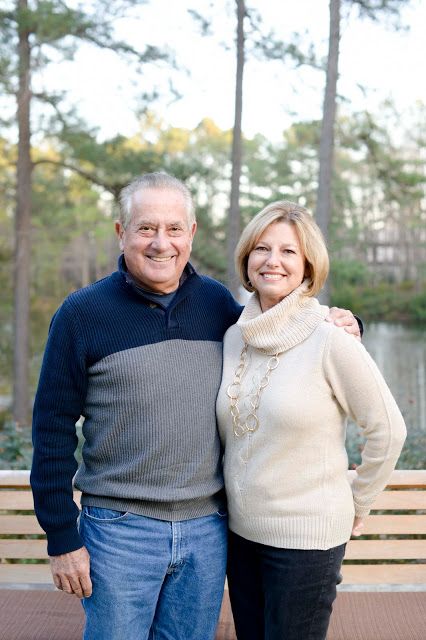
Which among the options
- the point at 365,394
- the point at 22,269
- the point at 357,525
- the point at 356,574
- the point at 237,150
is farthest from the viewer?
the point at 22,269

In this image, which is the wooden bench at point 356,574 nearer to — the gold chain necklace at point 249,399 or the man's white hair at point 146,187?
the gold chain necklace at point 249,399

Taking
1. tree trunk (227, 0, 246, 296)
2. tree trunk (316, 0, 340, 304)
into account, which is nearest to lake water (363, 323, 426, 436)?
tree trunk (227, 0, 246, 296)

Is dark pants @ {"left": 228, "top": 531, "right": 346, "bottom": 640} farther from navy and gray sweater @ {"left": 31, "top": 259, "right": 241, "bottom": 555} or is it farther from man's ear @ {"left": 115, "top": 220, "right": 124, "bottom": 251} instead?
man's ear @ {"left": 115, "top": 220, "right": 124, "bottom": 251}

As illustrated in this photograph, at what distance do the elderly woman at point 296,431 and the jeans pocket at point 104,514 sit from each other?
0.35 m

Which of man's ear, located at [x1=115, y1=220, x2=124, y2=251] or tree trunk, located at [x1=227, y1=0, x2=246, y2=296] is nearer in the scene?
man's ear, located at [x1=115, y1=220, x2=124, y2=251]

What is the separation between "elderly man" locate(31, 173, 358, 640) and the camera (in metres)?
2.36

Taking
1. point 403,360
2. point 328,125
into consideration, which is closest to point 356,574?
point 328,125

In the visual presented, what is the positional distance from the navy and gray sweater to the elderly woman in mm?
134

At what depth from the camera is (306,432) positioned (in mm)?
2320

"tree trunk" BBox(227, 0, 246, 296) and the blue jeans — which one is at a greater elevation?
"tree trunk" BBox(227, 0, 246, 296)

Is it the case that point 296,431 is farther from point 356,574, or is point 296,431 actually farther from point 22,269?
point 22,269

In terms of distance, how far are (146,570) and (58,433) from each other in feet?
1.64

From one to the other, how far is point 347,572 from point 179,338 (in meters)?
1.61

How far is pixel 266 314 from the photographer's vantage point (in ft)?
7.89
